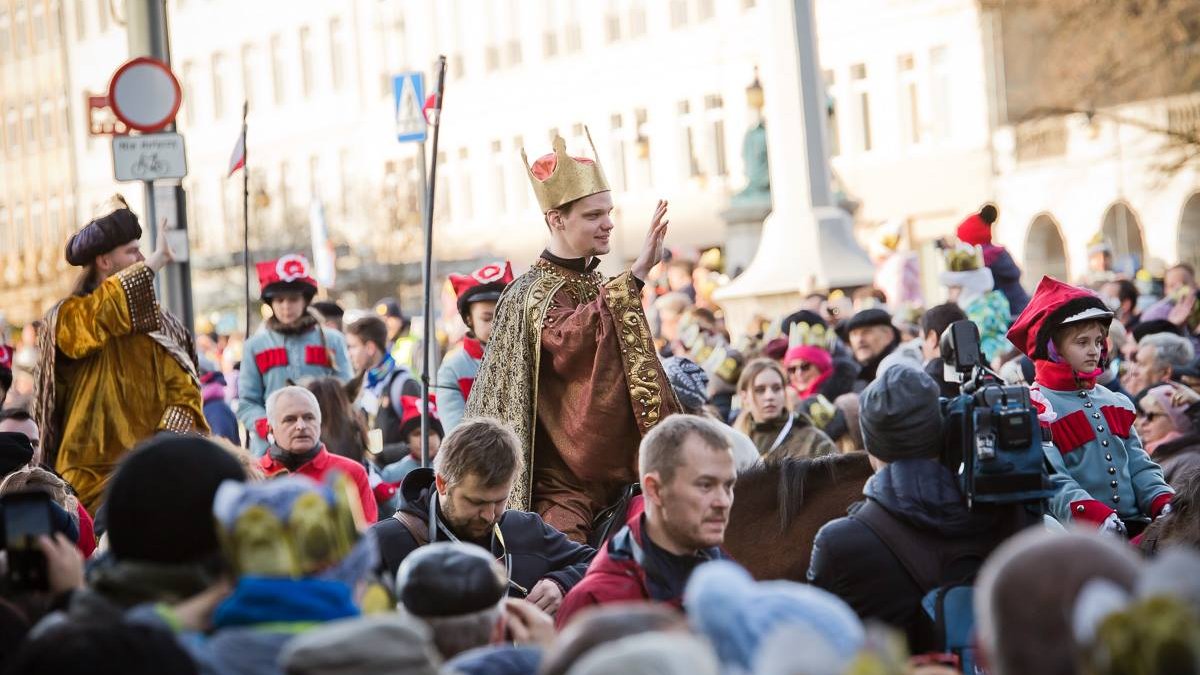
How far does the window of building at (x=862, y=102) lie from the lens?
43.6 meters

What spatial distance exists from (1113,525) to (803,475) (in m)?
0.98

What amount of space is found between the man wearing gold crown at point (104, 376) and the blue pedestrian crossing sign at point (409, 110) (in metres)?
4.39

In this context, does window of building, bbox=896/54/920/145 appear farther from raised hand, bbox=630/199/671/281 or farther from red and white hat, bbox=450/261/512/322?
raised hand, bbox=630/199/671/281

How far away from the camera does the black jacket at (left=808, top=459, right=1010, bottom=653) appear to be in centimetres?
553

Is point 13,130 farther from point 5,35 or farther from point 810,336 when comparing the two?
point 810,336

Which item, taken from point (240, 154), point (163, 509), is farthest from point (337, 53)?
point (163, 509)

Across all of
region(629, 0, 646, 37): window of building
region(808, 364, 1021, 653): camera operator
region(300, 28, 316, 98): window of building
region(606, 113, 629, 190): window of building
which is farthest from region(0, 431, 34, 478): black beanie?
region(300, 28, 316, 98): window of building

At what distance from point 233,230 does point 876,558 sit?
5526 cm

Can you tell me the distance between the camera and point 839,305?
17219mm

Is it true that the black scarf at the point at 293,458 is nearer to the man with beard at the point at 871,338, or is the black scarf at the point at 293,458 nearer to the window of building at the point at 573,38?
the man with beard at the point at 871,338

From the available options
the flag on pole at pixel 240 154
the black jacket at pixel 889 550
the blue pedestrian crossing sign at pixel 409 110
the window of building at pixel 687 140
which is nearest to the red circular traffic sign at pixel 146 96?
the flag on pole at pixel 240 154

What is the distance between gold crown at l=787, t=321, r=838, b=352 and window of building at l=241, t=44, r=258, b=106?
5069cm

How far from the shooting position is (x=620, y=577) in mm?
5430

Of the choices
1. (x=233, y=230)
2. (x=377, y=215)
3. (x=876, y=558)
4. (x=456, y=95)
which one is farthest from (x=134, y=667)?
(x=233, y=230)
